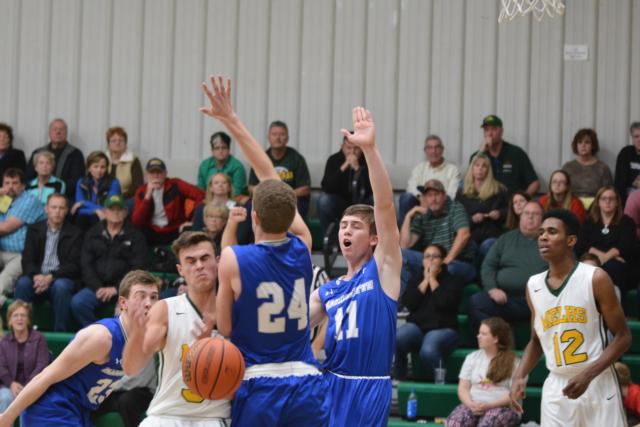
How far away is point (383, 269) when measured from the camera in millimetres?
6375

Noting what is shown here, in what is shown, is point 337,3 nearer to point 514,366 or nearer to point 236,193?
point 236,193

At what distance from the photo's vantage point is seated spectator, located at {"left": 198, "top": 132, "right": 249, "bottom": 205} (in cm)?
1305

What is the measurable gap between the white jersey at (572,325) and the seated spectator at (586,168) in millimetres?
4894

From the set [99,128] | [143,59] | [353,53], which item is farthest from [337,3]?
[99,128]

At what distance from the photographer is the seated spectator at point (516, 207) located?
1140 centimetres

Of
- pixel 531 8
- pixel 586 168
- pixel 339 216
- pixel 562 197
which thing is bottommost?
pixel 339 216

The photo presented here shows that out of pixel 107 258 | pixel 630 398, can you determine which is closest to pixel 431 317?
pixel 630 398

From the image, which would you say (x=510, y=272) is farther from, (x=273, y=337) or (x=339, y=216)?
(x=273, y=337)

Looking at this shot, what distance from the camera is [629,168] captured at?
12.3 meters

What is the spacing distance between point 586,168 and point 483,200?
1527 mm

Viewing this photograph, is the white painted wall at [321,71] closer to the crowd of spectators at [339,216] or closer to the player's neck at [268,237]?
the crowd of spectators at [339,216]

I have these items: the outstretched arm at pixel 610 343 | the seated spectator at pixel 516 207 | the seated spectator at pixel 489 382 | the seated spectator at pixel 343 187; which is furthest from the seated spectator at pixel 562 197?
the outstretched arm at pixel 610 343

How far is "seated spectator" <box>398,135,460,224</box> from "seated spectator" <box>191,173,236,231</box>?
2.10 meters

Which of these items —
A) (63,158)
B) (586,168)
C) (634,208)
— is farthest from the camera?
(63,158)
